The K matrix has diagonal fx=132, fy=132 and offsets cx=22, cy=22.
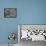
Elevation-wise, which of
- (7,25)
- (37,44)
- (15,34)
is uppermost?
(7,25)

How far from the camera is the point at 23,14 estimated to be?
140 inches

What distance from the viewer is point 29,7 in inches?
140

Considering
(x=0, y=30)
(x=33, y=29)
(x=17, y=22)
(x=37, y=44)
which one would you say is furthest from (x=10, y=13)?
(x=37, y=44)

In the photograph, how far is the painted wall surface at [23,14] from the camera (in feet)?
11.6

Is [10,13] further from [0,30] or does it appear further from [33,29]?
[33,29]

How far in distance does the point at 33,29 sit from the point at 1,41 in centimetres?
91

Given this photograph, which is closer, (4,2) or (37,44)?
(37,44)

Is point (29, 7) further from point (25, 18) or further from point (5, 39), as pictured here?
point (5, 39)

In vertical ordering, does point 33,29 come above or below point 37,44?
above

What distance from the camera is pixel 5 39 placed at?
3.54m

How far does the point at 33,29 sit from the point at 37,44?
0.40 metres

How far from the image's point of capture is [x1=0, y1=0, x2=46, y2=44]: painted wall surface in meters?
3.55

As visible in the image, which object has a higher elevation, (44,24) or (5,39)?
(44,24)

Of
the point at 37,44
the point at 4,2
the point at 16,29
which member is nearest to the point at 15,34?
the point at 16,29
